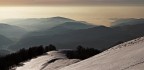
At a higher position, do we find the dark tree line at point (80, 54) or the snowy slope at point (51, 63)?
the snowy slope at point (51, 63)

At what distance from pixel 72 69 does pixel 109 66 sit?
11.5ft

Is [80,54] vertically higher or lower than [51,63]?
lower

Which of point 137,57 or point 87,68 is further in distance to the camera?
point 87,68

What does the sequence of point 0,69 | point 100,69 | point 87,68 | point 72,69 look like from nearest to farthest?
point 100,69 → point 87,68 → point 72,69 → point 0,69

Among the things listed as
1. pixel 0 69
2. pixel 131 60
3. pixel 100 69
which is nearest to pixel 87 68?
pixel 100 69

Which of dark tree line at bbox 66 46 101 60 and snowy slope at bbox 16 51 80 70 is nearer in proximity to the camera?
snowy slope at bbox 16 51 80 70

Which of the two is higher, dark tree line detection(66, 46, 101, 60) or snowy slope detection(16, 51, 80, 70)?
snowy slope detection(16, 51, 80, 70)

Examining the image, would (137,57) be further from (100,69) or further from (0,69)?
(0,69)

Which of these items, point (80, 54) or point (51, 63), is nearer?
point (51, 63)

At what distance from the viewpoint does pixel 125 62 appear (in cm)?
1184

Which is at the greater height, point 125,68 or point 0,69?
point 125,68

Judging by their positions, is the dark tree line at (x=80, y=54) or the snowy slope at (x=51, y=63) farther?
the dark tree line at (x=80, y=54)

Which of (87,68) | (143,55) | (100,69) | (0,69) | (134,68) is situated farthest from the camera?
(0,69)

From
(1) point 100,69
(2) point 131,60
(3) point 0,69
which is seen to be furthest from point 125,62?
(3) point 0,69
